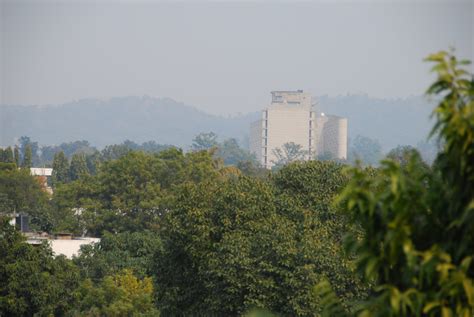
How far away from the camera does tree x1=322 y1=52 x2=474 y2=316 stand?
5.43 metres

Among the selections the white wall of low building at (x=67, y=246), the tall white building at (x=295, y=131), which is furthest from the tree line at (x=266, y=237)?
the tall white building at (x=295, y=131)

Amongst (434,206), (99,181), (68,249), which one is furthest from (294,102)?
(434,206)

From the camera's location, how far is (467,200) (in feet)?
18.3

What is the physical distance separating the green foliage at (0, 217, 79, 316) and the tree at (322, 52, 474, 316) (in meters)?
21.8

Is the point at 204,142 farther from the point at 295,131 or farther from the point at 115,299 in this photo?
the point at 115,299

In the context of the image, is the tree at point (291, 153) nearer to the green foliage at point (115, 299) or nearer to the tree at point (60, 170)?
the tree at point (60, 170)

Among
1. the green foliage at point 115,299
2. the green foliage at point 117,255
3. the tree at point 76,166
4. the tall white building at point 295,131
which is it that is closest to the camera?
the green foliage at point 115,299

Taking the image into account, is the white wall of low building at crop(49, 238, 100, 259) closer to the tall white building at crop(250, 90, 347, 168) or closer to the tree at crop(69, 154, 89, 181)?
the tree at crop(69, 154, 89, 181)

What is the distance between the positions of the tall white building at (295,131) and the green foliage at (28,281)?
14915 centimetres

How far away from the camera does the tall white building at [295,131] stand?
595 ft

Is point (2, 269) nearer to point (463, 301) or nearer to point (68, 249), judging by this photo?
point (68, 249)

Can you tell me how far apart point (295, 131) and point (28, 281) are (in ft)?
511

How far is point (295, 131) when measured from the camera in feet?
597

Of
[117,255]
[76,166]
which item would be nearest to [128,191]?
[117,255]
